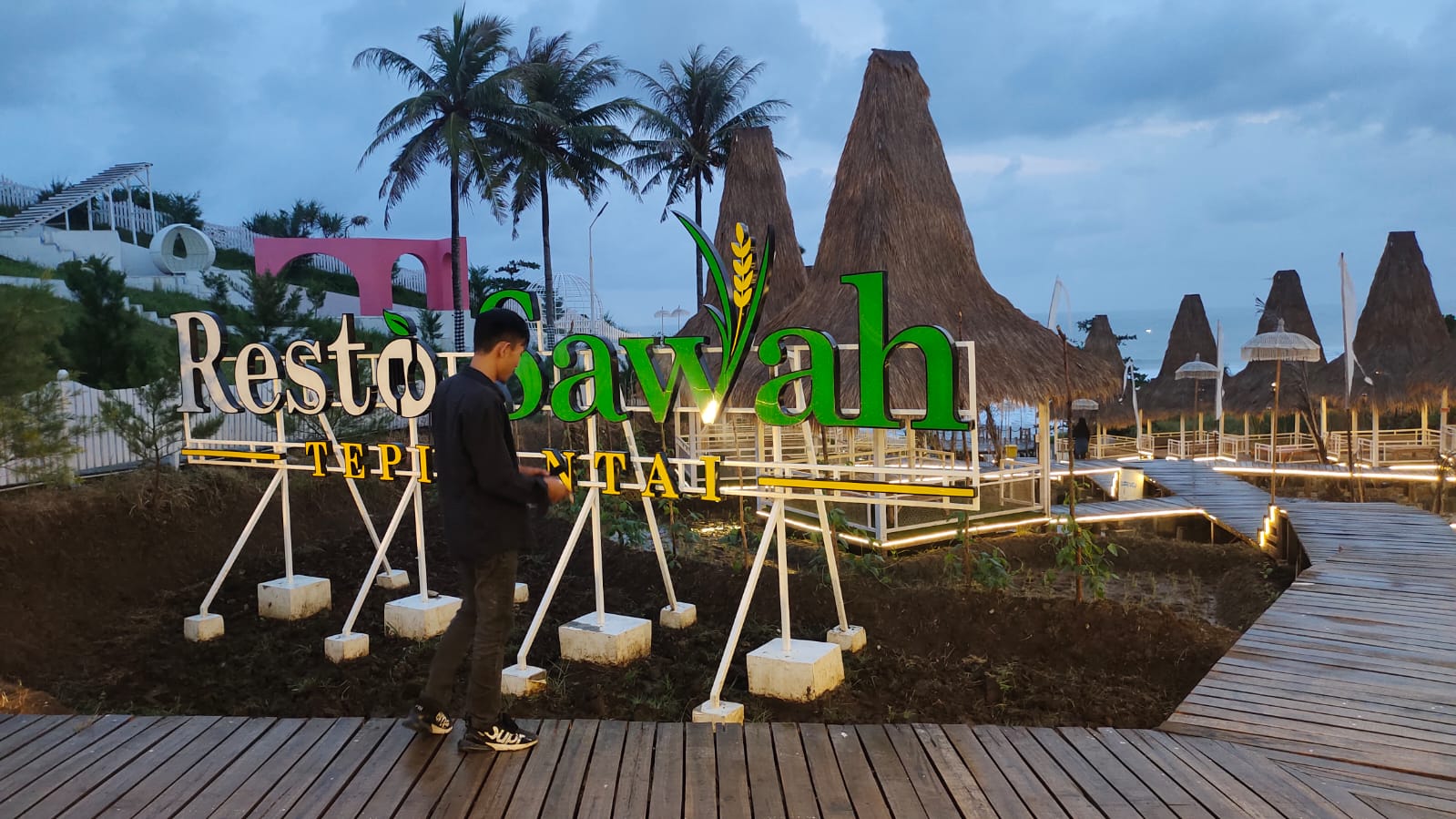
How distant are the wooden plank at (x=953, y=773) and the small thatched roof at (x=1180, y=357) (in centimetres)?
2253

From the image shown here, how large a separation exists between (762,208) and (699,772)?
14981 mm

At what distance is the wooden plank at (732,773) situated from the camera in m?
3.20

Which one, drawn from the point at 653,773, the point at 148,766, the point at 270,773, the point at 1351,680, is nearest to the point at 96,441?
the point at 148,766

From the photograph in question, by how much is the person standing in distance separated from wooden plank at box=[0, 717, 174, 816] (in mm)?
1305

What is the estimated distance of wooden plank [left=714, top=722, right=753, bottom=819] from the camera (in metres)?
3.20

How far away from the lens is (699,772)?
11.5 ft

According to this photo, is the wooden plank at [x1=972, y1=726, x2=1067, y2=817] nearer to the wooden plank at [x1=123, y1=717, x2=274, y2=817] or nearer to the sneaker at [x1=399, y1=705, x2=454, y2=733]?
the sneaker at [x1=399, y1=705, x2=454, y2=733]

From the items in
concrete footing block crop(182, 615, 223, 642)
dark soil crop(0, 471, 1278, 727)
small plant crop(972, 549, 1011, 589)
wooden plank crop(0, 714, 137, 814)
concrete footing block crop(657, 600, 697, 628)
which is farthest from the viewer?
small plant crop(972, 549, 1011, 589)

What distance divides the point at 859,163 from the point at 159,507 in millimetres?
9817

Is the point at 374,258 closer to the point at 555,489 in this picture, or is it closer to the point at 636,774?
the point at 555,489

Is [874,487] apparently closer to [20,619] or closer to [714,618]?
[714,618]

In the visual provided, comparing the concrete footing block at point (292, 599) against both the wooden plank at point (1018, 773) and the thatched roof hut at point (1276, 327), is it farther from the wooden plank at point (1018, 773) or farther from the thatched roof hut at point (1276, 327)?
the thatched roof hut at point (1276, 327)

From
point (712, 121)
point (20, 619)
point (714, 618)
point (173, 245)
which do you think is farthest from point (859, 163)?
point (173, 245)

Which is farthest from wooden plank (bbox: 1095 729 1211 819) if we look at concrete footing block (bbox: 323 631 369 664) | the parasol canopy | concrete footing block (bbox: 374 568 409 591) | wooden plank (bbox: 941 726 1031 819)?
the parasol canopy
